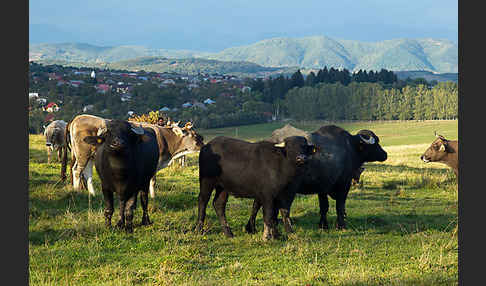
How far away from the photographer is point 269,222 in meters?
10.4

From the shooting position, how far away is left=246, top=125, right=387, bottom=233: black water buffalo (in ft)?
39.9

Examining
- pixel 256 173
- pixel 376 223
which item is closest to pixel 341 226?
pixel 376 223

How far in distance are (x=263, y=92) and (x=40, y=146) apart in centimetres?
13093

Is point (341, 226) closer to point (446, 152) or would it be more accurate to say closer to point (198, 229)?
point (198, 229)

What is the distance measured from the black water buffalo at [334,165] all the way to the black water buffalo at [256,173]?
69 centimetres

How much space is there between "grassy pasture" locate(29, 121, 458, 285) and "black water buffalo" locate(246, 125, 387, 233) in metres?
0.61

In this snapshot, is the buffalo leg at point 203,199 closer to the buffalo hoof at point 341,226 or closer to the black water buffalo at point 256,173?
the black water buffalo at point 256,173

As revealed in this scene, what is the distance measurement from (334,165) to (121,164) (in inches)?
207

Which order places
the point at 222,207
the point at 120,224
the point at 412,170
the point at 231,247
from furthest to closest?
the point at 412,170 < the point at 222,207 < the point at 120,224 < the point at 231,247

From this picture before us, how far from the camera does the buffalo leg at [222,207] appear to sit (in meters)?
10.8

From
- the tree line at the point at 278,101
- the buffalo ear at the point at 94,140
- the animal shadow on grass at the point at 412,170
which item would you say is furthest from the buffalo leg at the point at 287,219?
the tree line at the point at 278,101

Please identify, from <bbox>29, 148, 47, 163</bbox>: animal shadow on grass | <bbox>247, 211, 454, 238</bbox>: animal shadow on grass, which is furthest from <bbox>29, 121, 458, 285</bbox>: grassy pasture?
<bbox>29, 148, 47, 163</bbox>: animal shadow on grass

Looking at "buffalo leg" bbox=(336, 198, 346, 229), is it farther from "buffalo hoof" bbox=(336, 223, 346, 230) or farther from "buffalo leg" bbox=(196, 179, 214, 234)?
"buffalo leg" bbox=(196, 179, 214, 234)

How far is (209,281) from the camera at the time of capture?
7324mm
